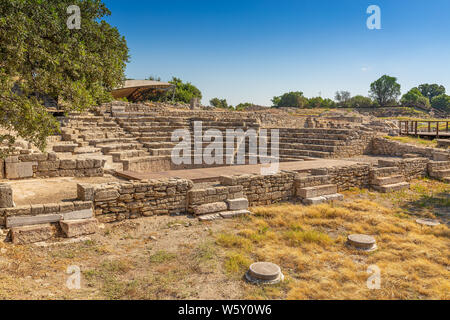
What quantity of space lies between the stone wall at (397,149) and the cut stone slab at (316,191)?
915 cm

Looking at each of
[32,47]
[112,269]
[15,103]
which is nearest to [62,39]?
[32,47]

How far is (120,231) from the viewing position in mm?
6734

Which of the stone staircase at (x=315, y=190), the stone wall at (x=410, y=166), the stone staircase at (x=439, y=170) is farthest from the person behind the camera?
the stone staircase at (x=439, y=170)

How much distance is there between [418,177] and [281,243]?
10.4m

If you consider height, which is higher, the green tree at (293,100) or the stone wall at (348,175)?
the green tree at (293,100)

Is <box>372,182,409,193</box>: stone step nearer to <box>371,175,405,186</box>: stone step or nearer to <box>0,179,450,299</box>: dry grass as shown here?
<box>371,175,405,186</box>: stone step

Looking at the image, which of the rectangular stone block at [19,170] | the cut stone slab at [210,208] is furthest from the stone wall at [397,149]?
the rectangular stone block at [19,170]

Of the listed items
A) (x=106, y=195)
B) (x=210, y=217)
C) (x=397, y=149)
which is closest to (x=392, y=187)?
(x=397, y=149)

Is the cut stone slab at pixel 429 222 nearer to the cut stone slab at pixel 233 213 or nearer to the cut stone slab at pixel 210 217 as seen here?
the cut stone slab at pixel 233 213

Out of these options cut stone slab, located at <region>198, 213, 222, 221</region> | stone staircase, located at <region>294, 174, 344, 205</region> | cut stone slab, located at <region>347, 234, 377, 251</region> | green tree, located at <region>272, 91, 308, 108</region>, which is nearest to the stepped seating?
stone staircase, located at <region>294, 174, 344, 205</region>

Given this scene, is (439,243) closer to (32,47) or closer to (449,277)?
(449,277)

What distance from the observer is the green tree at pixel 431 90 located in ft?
330

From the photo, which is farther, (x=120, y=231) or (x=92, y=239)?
(x=120, y=231)

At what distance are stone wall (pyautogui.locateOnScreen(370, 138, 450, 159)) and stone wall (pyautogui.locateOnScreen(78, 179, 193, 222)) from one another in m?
14.3
